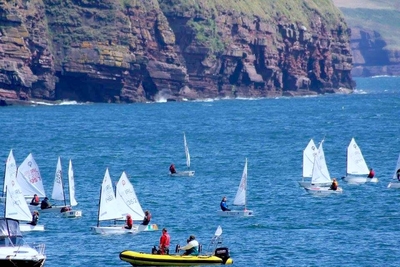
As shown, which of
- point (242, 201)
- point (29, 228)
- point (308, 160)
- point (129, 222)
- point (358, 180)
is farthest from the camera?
point (308, 160)

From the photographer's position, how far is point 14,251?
66125 mm

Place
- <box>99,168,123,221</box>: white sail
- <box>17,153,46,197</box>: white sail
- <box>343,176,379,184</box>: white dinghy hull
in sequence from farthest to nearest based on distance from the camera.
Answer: <box>343,176,379,184</box>: white dinghy hull, <box>17,153,46,197</box>: white sail, <box>99,168,123,221</box>: white sail

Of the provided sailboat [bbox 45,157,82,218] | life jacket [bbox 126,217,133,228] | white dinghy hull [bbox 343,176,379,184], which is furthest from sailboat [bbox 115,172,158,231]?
white dinghy hull [bbox 343,176,379,184]

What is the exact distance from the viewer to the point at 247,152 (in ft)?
470

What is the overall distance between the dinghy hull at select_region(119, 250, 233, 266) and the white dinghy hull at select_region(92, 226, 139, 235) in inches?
494

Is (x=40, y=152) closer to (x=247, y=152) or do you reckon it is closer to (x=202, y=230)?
(x=247, y=152)

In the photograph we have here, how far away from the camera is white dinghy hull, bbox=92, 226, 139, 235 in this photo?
82562 mm

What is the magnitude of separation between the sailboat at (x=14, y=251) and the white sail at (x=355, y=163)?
2003 inches

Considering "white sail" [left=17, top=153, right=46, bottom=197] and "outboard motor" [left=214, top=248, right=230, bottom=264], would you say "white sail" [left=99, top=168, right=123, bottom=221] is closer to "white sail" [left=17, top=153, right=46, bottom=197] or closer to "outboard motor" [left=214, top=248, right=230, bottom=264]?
"white sail" [left=17, top=153, right=46, bottom=197]

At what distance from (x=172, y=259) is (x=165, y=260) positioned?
15.5 inches

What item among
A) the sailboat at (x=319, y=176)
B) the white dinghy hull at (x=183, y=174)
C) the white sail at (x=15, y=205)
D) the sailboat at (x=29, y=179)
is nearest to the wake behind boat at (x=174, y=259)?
the white sail at (x=15, y=205)

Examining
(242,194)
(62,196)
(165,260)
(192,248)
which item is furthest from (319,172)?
(165,260)

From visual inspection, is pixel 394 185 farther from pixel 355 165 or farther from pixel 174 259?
pixel 174 259

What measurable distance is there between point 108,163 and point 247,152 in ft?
64.9
